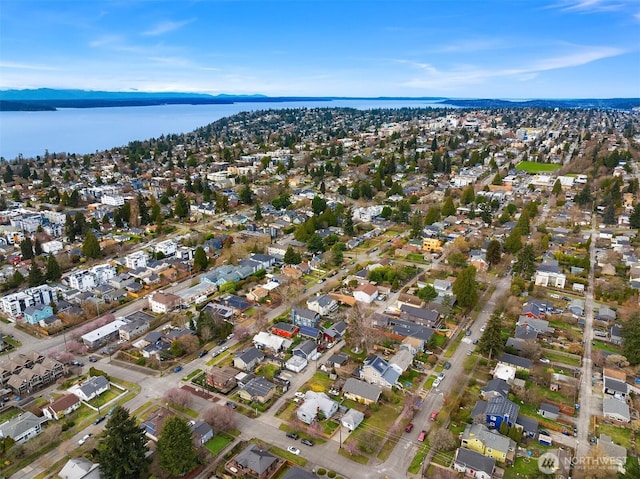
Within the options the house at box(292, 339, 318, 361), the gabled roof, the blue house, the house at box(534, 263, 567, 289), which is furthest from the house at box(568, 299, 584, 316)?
the blue house

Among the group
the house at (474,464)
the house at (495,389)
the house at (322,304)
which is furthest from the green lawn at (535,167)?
the house at (474,464)

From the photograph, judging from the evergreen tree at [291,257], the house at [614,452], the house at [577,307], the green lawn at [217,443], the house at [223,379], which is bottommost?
the green lawn at [217,443]

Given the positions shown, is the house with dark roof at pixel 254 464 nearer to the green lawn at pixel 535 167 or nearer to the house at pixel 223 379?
the house at pixel 223 379

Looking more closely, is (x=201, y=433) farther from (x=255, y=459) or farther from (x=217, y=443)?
(x=255, y=459)

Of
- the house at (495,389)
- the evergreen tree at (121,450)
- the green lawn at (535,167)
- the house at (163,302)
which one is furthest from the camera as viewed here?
the green lawn at (535,167)

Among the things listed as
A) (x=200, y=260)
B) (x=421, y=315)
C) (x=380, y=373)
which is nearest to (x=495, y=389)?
(x=380, y=373)

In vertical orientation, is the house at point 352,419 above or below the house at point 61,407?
above
